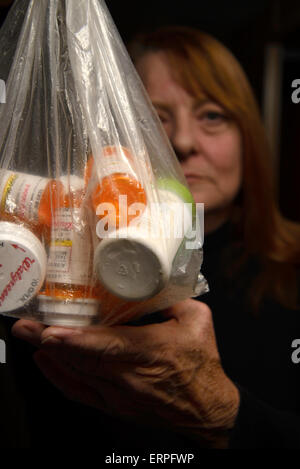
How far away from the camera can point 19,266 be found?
400 mm

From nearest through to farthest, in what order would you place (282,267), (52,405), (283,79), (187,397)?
(187,397) < (52,405) < (282,267) < (283,79)

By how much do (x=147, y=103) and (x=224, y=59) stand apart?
0.42 metres

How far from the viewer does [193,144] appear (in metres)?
0.76

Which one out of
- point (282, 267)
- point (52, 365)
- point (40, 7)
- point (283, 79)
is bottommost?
point (52, 365)

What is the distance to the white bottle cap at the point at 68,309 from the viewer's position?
431 millimetres

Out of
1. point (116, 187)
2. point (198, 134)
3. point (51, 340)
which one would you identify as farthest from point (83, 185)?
point (198, 134)

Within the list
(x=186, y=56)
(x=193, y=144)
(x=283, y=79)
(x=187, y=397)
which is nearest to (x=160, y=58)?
(x=186, y=56)

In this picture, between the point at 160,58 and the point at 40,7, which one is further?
the point at 160,58

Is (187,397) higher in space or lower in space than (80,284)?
lower

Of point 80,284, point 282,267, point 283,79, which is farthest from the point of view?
point 283,79

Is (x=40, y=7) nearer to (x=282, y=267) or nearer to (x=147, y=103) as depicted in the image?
(x=147, y=103)

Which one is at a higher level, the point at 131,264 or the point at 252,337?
the point at 131,264

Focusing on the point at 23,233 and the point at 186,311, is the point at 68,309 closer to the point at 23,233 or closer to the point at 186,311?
the point at 23,233

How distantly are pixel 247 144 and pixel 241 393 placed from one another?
527mm
